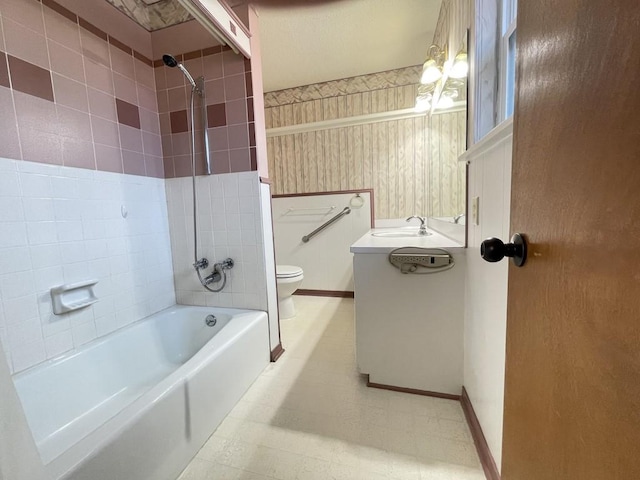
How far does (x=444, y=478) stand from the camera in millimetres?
1006

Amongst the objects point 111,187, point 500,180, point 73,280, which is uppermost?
point 111,187

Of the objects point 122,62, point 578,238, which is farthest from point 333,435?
point 122,62

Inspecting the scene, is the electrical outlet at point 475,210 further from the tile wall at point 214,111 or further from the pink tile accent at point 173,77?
the pink tile accent at point 173,77

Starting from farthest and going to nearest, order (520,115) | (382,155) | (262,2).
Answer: (382,155)
(262,2)
(520,115)

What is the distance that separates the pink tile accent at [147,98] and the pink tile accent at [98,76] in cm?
18

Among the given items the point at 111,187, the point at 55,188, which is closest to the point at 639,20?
the point at 55,188

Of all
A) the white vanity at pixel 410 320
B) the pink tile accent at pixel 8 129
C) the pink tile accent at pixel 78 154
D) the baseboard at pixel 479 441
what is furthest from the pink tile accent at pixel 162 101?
the baseboard at pixel 479 441

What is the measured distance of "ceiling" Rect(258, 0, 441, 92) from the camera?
6.15 feet

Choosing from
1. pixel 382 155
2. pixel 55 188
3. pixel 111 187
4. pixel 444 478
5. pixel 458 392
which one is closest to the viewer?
pixel 444 478

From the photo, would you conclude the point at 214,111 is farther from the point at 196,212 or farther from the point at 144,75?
the point at 196,212

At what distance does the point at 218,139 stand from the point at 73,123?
0.69 m

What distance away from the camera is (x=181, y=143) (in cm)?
179

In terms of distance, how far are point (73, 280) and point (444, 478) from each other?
5.99 feet

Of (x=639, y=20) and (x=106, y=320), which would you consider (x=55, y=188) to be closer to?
(x=106, y=320)
